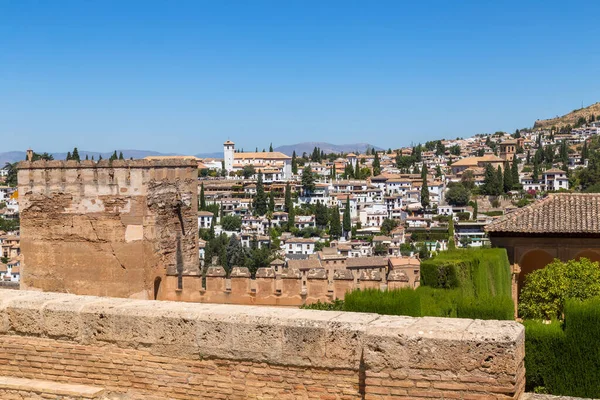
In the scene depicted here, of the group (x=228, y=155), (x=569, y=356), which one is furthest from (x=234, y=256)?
(x=228, y=155)

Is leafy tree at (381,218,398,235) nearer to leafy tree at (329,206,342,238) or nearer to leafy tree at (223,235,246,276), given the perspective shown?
leafy tree at (329,206,342,238)

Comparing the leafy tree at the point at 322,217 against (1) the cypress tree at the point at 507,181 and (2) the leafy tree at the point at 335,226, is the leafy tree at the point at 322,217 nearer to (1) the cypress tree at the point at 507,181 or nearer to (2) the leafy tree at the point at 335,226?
(2) the leafy tree at the point at 335,226

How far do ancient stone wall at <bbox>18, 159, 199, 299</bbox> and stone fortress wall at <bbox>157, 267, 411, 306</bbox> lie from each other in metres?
0.34

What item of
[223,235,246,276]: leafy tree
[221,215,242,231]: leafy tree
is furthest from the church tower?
[223,235,246,276]: leafy tree

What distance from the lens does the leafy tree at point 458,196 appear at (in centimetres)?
12494

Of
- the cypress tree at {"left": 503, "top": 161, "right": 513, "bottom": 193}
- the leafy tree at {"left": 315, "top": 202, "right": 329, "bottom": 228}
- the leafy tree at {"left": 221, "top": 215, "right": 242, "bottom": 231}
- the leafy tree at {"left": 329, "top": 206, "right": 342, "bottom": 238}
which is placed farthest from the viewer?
the cypress tree at {"left": 503, "top": 161, "right": 513, "bottom": 193}

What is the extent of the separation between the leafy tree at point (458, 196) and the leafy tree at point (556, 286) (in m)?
112

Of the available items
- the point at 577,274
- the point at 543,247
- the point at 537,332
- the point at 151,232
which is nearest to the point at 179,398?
the point at 537,332

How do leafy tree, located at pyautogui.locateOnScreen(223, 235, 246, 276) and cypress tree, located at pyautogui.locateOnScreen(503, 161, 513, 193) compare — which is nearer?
leafy tree, located at pyautogui.locateOnScreen(223, 235, 246, 276)

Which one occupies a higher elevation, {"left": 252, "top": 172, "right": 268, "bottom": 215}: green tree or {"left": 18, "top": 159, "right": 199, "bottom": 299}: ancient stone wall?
{"left": 18, "top": 159, "right": 199, "bottom": 299}: ancient stone wall

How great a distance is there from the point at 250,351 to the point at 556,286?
35.4 feet

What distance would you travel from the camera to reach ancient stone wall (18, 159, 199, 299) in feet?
37.2

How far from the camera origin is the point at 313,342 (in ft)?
14.8

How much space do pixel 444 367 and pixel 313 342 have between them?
0.85 m
